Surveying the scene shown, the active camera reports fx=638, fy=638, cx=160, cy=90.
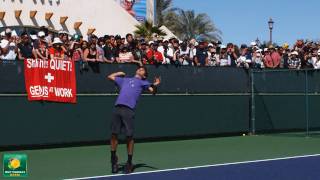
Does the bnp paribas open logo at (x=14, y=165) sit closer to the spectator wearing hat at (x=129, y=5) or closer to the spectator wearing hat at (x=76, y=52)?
the spectator wearing hat at (x=76, y=52)

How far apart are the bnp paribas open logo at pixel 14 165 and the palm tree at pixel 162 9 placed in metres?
44.3

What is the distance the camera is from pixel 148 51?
18.6 meters


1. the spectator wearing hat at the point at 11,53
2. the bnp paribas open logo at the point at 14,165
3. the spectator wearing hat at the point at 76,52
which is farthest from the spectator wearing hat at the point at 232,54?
the bnp paribas open logo at the point at 14,165

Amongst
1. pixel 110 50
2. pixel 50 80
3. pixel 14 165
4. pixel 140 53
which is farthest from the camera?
pixel 140 53

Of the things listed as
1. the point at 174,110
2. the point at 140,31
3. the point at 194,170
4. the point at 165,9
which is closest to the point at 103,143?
the point at 174,110

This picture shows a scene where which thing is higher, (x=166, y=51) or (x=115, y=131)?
(x=166, y=51)

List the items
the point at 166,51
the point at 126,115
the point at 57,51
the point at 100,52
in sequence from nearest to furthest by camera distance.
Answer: the point at 126,115 < the point at 57,51 < the point at 100,52 < the point at 166,51

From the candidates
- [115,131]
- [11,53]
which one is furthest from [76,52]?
[115,131]

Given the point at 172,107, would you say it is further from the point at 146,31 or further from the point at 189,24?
the point at 189,24

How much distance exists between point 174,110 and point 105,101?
249cm

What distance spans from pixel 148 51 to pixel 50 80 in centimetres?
346

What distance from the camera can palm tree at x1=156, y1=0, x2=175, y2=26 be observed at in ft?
181

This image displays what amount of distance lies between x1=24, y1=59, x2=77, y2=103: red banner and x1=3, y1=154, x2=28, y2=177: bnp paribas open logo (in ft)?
19.6

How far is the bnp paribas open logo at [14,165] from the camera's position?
9.66 m
